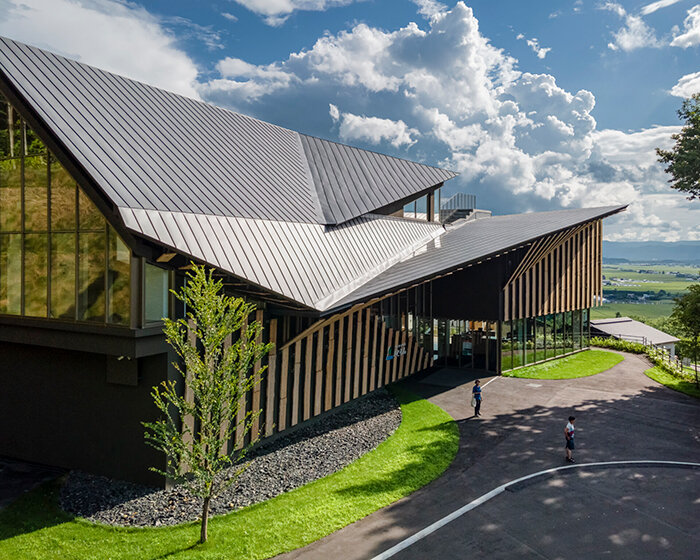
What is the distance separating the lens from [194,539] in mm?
10555

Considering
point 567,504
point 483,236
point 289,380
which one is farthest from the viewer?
point 483,236

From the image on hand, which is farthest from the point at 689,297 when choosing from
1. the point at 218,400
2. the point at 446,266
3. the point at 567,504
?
the point at 218,400

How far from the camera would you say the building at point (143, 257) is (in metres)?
12.7

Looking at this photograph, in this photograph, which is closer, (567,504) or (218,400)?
(218,400)

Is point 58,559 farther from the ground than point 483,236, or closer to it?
closer to it

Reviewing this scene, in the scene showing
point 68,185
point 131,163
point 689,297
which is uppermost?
point 131,163

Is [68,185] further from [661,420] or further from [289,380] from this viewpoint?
[661,420]

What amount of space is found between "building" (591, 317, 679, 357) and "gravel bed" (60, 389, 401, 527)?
3462cm

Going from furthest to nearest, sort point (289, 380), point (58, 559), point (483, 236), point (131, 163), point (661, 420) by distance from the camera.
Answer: point (483, 236), point (661, 420), point (289, 380), point (131, 163), point (58, 559)

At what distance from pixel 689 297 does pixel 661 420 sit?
26.9 feet

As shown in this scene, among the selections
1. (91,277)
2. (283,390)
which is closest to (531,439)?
(283,390)

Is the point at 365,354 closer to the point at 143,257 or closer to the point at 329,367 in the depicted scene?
the point at 329,367

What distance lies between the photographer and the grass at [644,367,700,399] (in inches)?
920

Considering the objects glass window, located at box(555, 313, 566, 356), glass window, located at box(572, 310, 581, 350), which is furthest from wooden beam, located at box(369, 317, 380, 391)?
glass window, located at box(572, 310, 581, 350)
